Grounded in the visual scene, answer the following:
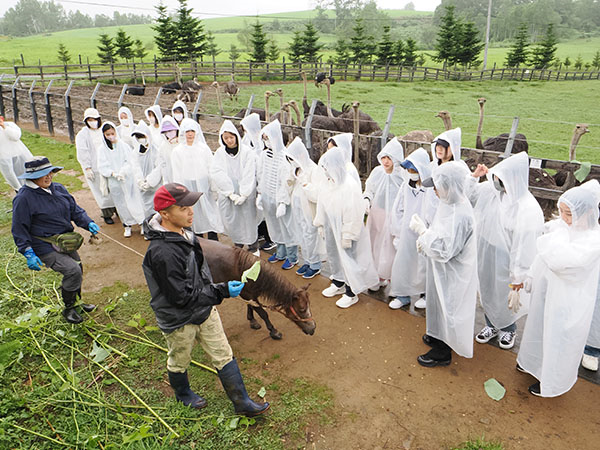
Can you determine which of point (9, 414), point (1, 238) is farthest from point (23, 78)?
point (9, 414)

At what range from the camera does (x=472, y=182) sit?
400cm

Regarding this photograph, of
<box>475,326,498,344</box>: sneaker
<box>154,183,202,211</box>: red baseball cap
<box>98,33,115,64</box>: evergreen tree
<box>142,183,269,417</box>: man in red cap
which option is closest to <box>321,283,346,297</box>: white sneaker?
<box>475,326,498,344</box>: sneaker

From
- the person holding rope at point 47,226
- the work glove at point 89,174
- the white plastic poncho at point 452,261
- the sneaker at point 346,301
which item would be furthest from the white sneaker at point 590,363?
the work glove at point 89,174

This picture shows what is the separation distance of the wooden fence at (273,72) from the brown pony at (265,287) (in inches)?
940

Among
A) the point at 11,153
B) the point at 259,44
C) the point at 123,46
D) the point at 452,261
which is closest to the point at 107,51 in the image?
the point at 123,46

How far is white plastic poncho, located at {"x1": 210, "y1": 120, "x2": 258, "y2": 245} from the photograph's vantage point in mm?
5500

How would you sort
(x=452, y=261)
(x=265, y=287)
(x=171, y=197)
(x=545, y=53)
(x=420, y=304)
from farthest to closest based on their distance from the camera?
(x=545, y=53) → (x=420, y=304) → (x=265, y=287) → (x=452, y=261) → (x=171, y=197)

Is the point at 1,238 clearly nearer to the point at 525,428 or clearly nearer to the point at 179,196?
the point at 179,196

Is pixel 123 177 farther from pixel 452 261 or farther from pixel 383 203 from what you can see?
pixel 452 261

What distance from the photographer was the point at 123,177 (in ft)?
21.2

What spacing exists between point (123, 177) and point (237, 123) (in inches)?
214

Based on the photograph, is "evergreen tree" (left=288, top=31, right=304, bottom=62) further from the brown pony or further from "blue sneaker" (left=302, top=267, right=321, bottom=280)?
the brown pony

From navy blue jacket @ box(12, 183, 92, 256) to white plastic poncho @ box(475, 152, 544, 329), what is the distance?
4071mm

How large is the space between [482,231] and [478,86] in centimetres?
2594
